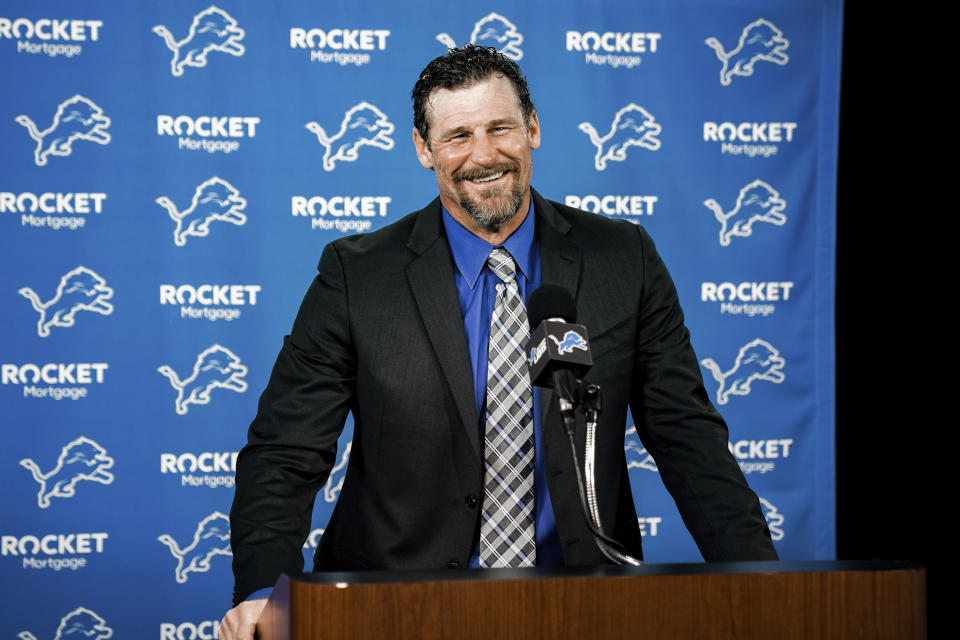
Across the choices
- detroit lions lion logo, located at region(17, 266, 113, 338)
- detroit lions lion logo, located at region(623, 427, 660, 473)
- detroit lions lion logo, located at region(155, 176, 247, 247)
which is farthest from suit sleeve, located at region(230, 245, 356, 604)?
detroit lions lion logo, located at region(623, 427, 660, 473)

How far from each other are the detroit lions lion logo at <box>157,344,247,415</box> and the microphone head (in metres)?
2.50

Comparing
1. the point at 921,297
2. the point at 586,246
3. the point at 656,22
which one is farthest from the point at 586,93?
the point at 586,246

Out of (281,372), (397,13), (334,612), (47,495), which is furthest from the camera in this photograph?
(397,13)

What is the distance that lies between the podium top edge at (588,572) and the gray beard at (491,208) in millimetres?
1217

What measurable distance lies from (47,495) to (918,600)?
3.32 meters

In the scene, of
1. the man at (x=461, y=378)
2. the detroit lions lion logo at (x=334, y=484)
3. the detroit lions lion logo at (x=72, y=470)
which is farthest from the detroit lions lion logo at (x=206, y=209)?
the man at (x=461, y=378)

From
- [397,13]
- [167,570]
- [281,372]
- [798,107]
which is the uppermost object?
[397,13]

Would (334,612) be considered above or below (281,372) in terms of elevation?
below

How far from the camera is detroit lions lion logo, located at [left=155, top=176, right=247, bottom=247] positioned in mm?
3732

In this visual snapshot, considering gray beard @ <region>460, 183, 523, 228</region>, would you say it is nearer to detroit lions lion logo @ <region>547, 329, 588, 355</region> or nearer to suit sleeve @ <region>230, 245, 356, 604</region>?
suit sleeve @ <region>230, 245, 356, 604</region>

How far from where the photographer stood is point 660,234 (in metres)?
3.98

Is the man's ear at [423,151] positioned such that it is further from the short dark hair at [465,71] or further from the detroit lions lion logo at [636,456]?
the detroit lions lion logo at [636,456]

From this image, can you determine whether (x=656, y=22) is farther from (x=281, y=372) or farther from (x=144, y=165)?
(x=281, y=372)

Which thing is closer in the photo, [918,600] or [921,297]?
[918,600]
